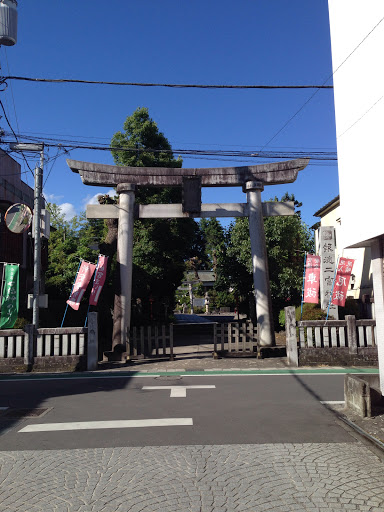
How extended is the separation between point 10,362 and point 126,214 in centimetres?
630

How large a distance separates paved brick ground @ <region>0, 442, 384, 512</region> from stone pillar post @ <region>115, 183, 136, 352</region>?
370 inches

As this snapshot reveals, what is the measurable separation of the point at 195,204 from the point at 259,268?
3.32m

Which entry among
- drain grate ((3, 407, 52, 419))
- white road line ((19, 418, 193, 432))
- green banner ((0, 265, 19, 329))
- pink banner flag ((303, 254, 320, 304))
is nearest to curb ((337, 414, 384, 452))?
white road line ((19, 418, 193, 432))

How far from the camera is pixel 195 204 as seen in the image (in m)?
15.4

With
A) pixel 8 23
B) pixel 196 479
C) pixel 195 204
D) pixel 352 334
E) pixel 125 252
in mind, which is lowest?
pixel 196 479

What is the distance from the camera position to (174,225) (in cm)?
2548

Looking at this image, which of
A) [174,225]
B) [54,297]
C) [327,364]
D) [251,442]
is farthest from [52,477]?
[174,225]

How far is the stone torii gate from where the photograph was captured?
15.2 metres

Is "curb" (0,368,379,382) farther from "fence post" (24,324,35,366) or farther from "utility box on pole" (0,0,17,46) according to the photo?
"utility box on pole" (0,0,17,46)

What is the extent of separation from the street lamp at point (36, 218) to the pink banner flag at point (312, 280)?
8923 mm

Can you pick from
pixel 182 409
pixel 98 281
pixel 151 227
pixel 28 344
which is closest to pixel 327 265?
pixel 98 281

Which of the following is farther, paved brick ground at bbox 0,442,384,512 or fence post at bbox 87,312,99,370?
fence post at bbox 87,312,99,370

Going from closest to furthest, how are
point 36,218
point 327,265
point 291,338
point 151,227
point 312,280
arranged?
point 291,338
point 36,218
point 312,280
point 327,265
point 151,227

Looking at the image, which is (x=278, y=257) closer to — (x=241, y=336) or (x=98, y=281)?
(x=241, y=336)
